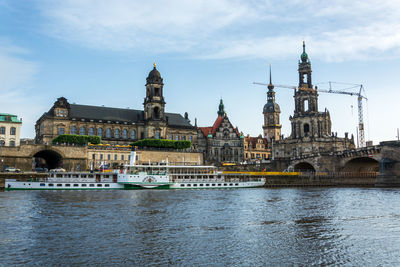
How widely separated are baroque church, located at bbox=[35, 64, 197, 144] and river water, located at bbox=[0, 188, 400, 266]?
49411 millimetres

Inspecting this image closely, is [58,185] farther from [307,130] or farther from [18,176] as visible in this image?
[307,130]

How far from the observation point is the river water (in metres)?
17.3

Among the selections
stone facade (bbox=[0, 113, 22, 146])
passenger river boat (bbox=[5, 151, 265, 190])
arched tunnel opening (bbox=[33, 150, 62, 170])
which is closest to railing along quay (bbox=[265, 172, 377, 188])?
passenger river boat (bbox=[5, 151, 265, 190])

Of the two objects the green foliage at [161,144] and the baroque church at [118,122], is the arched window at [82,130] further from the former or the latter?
the green foliage at [161,144]

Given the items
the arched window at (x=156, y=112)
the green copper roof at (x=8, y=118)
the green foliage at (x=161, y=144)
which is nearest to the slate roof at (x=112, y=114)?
the arched window at (x=156, y=112)

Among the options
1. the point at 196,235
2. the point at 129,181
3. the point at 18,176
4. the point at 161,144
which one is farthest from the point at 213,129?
the point at 196,235

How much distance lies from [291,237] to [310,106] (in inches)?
3428

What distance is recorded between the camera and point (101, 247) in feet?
62.5

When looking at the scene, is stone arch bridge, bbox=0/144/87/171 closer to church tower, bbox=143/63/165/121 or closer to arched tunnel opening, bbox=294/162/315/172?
church tower, bbox=143/63/165/121

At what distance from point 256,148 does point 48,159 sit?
6889 centimetres

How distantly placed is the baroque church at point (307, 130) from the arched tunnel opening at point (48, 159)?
54.3 meters

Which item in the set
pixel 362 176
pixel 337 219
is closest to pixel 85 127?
pixel 362 176

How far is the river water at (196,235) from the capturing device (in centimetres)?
1731

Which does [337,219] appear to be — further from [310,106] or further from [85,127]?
[310,106]
